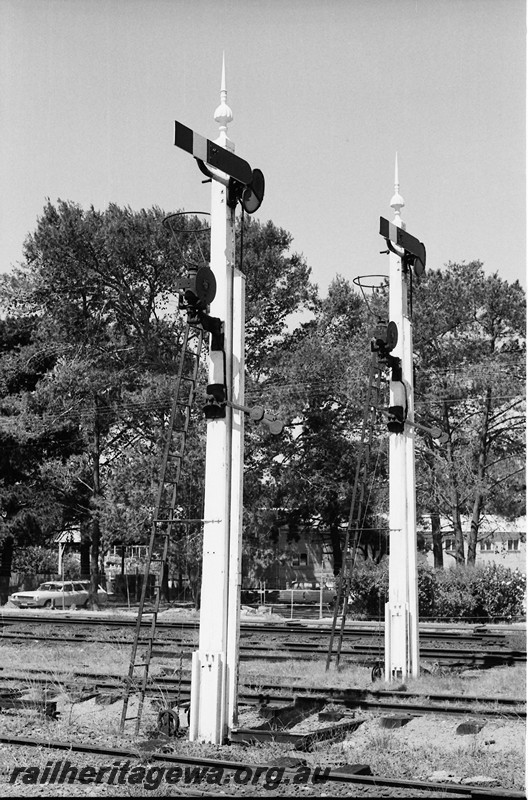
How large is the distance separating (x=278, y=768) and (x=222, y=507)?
296cm

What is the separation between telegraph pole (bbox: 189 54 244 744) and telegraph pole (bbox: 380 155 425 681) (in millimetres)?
4382

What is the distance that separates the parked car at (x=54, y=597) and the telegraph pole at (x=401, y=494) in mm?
25764

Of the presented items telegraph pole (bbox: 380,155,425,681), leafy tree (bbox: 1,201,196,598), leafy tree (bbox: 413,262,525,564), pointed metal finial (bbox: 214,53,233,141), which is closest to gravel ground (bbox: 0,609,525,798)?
telegraph pole (bbox: 380,155,425,681)

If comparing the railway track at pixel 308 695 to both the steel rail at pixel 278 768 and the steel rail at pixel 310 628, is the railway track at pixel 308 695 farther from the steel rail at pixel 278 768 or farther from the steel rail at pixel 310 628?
the steel rail at pixel 310 628

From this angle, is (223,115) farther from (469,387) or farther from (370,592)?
(469,387)

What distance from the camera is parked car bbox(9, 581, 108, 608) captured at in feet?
122

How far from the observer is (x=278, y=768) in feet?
25.9

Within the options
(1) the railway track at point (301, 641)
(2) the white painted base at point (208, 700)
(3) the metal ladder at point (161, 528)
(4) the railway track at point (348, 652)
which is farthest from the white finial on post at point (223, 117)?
(4) the railway track at point (348, 652)

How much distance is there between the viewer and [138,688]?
40.8 ft

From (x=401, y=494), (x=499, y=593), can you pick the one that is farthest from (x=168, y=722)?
(x=499, y=593)

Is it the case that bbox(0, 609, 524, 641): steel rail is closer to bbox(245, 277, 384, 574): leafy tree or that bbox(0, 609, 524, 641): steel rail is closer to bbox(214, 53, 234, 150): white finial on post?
bbox(245, 277, 384, 574): leafy tree

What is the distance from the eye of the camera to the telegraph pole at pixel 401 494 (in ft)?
46.3

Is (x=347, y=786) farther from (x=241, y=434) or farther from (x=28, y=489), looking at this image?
(x=28, y=489)

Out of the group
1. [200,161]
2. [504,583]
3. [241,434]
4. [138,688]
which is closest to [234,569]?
[241,434]
